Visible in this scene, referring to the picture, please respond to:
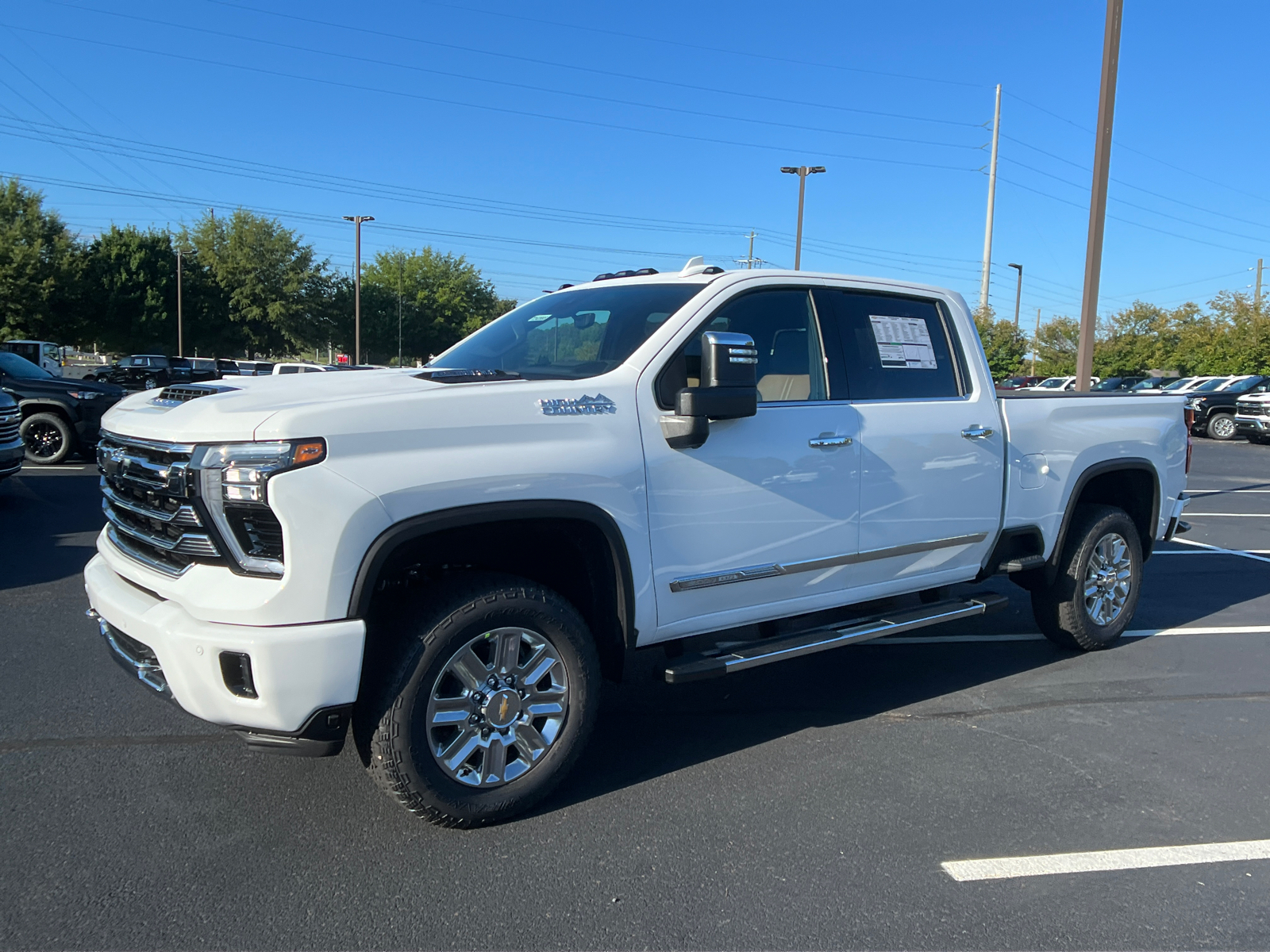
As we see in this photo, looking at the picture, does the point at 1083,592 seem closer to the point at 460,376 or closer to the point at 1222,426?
the point at 460,376

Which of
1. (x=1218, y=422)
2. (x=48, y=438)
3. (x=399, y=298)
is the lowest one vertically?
(x=48, y=438)

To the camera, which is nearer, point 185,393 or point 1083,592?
point 185,393

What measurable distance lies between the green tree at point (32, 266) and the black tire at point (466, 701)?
4646cm

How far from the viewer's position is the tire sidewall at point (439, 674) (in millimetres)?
3043

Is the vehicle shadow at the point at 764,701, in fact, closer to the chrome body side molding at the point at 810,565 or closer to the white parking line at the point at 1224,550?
the chrome body side molding at the point at 810,565

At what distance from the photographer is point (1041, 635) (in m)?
6.08

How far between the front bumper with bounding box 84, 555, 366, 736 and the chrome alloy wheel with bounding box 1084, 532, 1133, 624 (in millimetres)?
4351

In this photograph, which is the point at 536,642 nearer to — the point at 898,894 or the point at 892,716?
the point at 898,894

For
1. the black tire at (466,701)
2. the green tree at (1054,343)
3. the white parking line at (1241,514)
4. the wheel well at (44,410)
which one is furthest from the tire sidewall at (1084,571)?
the green tree at (1054,343)

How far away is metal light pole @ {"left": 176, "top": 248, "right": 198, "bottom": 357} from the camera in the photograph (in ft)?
159

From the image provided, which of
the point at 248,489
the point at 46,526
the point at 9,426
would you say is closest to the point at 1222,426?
the point at 46,526

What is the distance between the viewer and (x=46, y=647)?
519 cm

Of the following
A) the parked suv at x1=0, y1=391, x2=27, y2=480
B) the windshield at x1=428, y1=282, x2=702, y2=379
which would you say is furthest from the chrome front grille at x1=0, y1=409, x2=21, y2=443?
the windshield at x1=428, y1=282, x2=702, y2=379

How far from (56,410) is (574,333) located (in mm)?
12239
